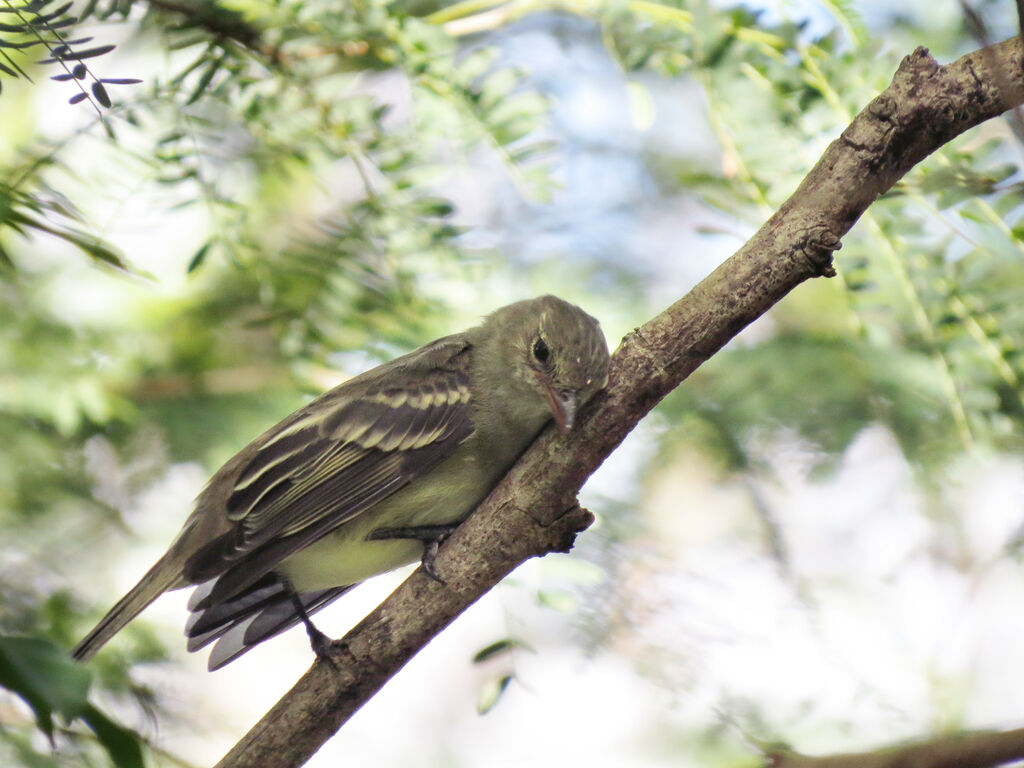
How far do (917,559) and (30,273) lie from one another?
4477mm

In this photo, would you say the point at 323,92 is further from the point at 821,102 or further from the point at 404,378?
the point at 821,102

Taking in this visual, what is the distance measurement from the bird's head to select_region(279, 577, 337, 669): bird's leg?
967 millimetres

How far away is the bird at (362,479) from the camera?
141 inches

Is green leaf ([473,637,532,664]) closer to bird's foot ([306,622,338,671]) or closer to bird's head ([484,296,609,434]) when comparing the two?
bird's foot ([306,622,338,671])

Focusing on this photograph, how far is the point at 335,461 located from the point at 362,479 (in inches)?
5.9

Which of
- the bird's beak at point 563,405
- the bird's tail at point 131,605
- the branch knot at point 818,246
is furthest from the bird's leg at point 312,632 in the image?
the branch knot at point 818,246

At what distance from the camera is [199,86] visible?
3.69 metres

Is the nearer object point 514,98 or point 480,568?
A: point 480,568

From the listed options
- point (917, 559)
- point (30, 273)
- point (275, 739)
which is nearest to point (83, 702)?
point (275, 739)

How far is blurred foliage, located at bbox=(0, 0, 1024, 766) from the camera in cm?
364

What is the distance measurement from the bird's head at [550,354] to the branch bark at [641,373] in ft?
1.00

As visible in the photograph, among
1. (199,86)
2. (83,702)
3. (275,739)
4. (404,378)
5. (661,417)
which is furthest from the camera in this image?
(661,417)

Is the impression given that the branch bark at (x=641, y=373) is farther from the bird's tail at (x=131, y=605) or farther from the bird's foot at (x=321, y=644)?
the bird's tail at (x=131, y=605)

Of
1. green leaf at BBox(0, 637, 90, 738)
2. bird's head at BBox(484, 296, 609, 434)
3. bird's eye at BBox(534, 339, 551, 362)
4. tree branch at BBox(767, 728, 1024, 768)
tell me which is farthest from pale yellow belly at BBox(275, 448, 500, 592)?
tree branch at BBox(767, 728, 1024, 768)
